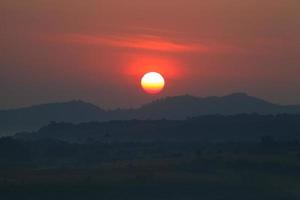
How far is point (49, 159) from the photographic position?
100 meters

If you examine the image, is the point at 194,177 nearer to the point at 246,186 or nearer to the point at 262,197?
the point at 246,186

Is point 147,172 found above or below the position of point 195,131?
below

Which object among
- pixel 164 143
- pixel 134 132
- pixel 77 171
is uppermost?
pixel 134 132

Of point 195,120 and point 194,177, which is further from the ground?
point 195,120

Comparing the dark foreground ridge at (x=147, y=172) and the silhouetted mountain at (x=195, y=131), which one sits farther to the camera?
the silhouetted mountain at (x=195, y=131)

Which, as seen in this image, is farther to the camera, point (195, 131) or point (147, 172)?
point (195, 131)

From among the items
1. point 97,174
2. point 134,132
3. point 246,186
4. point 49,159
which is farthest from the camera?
point 134,132

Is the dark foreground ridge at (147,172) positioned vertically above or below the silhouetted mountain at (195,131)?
below

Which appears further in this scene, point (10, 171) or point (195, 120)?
point (195, 120)

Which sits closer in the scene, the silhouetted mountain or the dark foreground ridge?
the dark foreground ridge

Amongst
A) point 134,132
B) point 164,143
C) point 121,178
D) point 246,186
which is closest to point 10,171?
point 121,178

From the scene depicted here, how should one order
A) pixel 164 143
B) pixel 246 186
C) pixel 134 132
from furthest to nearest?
pixel 134 132
pixel 164 143
pixel 246 186

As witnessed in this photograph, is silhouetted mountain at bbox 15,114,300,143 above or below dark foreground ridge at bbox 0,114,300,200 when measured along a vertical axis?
above

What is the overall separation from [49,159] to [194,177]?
111ft
